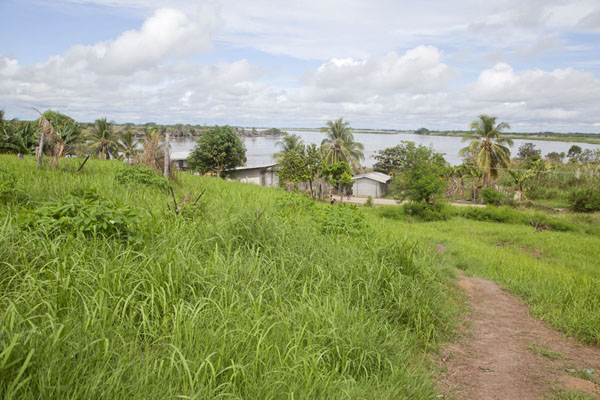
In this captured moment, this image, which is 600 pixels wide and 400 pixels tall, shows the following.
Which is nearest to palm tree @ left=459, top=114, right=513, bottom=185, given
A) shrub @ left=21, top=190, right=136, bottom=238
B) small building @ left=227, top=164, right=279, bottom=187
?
small building @ left=227, top=164, right=279, bottom=187

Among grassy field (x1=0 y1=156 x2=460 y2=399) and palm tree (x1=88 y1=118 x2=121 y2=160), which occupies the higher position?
palm tree (x1=88 y1=118 x2=121 y2=160)

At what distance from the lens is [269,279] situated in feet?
13.4

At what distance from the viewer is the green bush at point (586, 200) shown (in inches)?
1015

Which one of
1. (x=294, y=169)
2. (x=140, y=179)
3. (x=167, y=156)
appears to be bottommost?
(x=294, y=169)

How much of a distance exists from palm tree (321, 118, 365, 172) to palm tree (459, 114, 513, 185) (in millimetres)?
11475

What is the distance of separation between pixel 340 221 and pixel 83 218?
3.76 metres

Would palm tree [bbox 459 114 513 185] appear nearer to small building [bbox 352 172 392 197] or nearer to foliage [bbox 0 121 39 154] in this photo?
small building [bbox 352 172 392 197]

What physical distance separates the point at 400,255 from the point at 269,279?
1.93m

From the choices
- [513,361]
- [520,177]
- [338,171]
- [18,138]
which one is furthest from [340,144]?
[513,361]

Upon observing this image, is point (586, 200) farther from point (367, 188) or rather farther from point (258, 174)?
point (258, 174)

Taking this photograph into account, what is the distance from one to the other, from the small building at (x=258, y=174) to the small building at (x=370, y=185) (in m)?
9.03

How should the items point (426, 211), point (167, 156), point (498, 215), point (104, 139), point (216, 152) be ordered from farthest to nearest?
point (104, 139) < point (216, 152) < point (426, 211) < point (498, 215) < point (167, 156)

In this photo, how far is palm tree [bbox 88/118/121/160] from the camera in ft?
127

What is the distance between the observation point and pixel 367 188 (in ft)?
146
